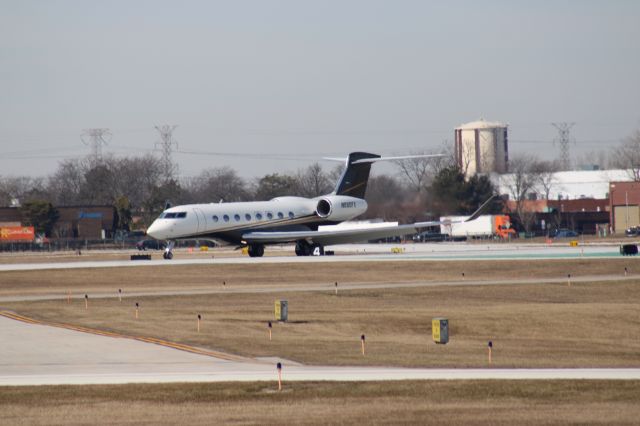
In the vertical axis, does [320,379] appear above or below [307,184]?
below

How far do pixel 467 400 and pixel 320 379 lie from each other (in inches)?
155

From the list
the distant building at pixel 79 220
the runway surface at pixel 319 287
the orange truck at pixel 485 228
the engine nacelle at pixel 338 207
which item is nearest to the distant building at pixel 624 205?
the orange truck at pixel 485 228

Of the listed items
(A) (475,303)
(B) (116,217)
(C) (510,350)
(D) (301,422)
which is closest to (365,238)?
(A) (475,303)

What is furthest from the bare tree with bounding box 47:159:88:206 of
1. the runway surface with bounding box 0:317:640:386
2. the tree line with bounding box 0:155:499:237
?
the runway surface with bounding box 0:317:640:386

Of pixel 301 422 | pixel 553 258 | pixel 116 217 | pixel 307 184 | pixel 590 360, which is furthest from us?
pixel 307 184

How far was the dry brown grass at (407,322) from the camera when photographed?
104 feet

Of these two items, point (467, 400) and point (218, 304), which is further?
point (218, 304)

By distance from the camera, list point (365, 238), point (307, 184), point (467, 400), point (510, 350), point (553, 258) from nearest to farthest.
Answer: point (467, 400)
point (510, 350)
point (553, 258)
point (365, 238)
point (307, 184)

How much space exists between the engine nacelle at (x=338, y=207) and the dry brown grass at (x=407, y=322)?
80.9 ft

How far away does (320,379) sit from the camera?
25234mm

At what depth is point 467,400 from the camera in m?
22.6

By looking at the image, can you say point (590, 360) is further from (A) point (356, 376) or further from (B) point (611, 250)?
(B) point (611, 250)

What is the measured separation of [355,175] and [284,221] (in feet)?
24.7

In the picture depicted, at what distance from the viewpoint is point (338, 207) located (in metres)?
79.4
